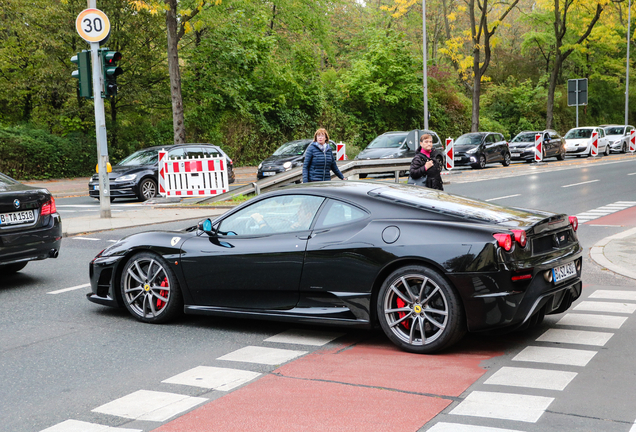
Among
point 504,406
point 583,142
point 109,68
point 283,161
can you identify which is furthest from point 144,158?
point 583,142

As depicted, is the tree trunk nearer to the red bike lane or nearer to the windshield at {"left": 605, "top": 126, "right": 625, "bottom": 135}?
the red bike lane

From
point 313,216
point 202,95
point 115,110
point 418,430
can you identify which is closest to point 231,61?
→ point 202,95

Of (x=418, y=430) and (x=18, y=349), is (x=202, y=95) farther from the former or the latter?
(x=418, y=430)

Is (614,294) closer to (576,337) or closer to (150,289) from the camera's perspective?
(576,337)

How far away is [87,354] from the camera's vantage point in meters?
5.79

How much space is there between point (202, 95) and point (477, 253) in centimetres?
2902

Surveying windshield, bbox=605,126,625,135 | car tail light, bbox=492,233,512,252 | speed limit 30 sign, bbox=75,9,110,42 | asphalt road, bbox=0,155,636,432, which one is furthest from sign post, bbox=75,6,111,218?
windshield, bbox=605,126,625,135

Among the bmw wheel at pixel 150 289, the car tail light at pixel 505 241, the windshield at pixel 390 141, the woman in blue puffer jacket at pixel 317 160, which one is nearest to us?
the car tail light at pixel 505 241

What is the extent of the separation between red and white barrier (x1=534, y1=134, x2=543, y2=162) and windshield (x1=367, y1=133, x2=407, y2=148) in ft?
36.4

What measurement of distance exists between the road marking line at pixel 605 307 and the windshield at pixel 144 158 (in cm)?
1655

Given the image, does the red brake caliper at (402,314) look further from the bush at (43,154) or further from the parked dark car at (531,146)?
the parked dark car at (531,146)

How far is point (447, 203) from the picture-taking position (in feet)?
19.5

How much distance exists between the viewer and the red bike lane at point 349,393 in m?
4.14

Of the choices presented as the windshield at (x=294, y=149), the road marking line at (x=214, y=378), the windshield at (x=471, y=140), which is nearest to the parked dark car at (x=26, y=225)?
the road marking line at (x=214, y=378)
